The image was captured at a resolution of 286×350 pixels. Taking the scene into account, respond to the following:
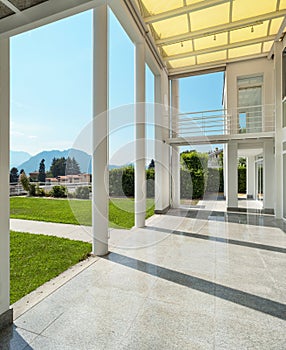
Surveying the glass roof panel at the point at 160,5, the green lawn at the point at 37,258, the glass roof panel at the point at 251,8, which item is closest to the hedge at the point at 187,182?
the green lawn at the point at 37,258

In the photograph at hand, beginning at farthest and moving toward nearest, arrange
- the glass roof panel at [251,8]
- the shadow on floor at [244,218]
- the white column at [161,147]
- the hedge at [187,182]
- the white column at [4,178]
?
the hedge at [187,182]
the white column at [161,147]
the shadow on floor at [244,218]
the glass roof panel at [251,8]
the white column at [4,178]

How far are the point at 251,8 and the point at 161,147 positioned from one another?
4787 millimetres

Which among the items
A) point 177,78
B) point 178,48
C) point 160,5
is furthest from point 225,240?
point 177,78

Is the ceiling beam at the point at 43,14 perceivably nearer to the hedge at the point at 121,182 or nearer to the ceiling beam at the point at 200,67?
the ceiling beam at the point at 200,67

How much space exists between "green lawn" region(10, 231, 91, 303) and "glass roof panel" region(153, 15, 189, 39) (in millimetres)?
6549

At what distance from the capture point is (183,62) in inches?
356

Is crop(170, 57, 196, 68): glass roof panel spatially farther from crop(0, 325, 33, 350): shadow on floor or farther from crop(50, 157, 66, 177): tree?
crop(0, 325, 33, 350): shadow on floor

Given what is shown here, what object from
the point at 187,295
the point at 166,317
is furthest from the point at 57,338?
the point at 187,295

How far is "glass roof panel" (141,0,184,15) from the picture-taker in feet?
18.9

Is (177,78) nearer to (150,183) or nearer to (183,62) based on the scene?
(183,62)

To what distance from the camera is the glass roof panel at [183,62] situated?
346 inches

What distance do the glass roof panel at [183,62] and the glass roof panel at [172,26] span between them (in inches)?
66.1

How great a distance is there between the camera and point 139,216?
20.4ft

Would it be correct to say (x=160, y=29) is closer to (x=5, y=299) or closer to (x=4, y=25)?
(x=4, y=25)
